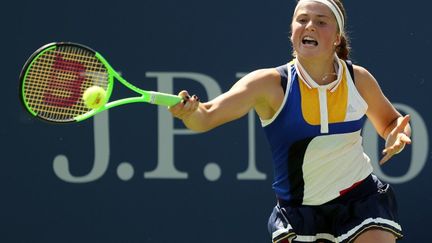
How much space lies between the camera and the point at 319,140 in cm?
423

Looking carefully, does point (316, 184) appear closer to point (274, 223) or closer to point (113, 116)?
point (274, 223)

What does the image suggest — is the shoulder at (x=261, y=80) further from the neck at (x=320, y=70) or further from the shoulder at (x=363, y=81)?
the shoulder at (x=363, y=81)

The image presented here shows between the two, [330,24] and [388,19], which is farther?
[388,19]

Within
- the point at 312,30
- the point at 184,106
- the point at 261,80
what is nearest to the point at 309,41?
the point at 312,30

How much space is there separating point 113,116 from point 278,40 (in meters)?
1.05

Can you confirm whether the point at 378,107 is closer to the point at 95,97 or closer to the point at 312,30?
the point at 312,30

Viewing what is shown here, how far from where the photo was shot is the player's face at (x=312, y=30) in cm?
423

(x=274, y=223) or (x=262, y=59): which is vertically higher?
(x=262, y=59)

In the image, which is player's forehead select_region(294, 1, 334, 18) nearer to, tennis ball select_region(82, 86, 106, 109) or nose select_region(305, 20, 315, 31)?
nose select_region(305, 20, 315, 31)

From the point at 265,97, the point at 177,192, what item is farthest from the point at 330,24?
the point at 177,192

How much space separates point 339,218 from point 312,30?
2.54 feet

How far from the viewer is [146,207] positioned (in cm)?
604

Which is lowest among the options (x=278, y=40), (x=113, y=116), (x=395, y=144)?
(x=395, y=144)

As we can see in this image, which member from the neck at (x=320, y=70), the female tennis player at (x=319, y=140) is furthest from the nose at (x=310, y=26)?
the neck at (x=320, y=70)
